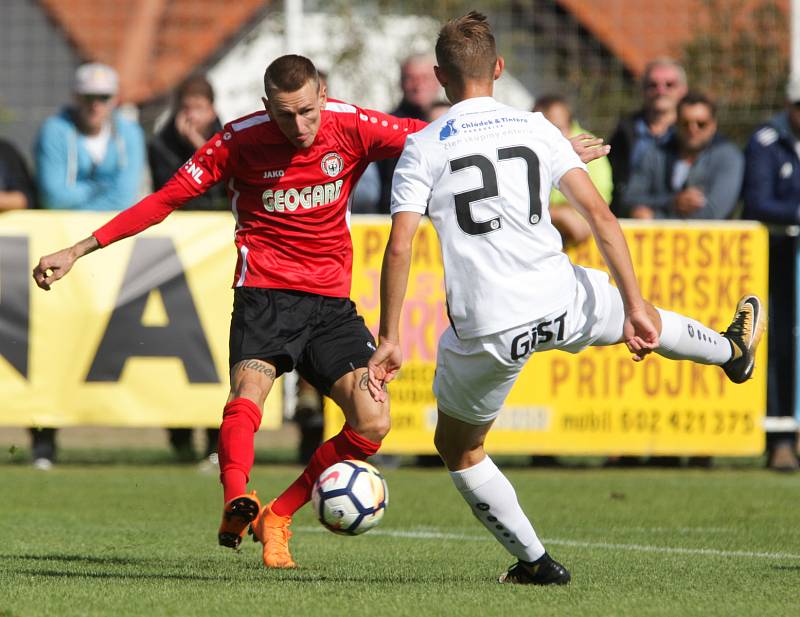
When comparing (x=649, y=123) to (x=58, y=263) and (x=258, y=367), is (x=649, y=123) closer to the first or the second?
(x=258, y=367)

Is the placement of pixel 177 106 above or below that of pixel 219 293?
above

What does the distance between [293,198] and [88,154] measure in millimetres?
5327

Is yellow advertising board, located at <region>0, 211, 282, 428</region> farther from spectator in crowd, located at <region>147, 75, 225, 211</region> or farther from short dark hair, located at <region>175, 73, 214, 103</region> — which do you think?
short dark hair, located at <region>175, 73, 214, 103</region>

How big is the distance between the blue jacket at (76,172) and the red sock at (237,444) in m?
5.66

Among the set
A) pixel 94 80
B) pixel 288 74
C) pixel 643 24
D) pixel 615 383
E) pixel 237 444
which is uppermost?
pixel 643 24

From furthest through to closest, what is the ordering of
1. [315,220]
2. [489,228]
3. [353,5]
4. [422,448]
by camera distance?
[353,5] < [422,448] < [315,220] < [489,228]

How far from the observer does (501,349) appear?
237 inches

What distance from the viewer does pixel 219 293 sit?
11.6m

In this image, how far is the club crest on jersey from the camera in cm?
726

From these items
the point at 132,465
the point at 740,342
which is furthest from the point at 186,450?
the point at 740,342

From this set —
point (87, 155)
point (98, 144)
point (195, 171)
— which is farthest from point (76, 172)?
point (195, 171)

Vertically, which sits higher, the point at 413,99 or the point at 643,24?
the point at 643,24

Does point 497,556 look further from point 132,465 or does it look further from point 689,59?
point 689,59

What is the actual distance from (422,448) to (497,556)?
13.6 feet
